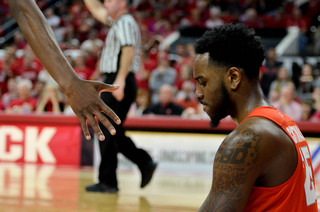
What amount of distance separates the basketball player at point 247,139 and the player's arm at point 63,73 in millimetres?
401

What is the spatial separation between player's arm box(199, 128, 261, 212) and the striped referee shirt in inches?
119

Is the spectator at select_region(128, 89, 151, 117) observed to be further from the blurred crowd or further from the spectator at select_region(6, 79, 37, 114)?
the spectator at select_region(6, 79, 37, 114)

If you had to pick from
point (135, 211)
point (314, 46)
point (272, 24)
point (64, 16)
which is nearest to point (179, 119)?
point (135, 211)

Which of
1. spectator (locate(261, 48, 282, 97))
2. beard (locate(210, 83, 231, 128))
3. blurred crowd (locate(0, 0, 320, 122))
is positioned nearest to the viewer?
beard (locate(210, 83, 231, 128))


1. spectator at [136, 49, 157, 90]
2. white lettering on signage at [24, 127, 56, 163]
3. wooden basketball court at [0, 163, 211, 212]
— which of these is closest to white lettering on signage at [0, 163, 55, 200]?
wooden basketball court at [0, 163, 211, 212]

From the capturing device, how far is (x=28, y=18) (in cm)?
188

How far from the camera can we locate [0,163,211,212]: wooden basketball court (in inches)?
157

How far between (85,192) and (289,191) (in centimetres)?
330

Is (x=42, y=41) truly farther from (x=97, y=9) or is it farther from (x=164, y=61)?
(x=164, y=61)

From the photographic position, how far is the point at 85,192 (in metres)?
4.71

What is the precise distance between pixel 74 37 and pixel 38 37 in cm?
1270

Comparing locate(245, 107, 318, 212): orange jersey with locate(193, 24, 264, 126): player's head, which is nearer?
locate(245, 107, 318, 212): orange jersey

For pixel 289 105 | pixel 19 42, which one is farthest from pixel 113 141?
pixel 19 42

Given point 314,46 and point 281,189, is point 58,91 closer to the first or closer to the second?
point 314,46
